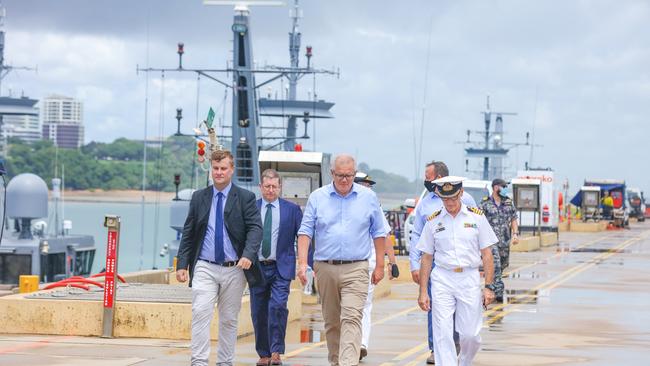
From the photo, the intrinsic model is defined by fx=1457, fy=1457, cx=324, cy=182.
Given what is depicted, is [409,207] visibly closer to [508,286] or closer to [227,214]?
[508,286]

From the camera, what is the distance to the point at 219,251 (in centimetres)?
1240

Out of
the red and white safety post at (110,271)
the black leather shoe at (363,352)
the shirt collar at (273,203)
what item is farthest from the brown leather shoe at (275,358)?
the red and white safety post at (110,271)

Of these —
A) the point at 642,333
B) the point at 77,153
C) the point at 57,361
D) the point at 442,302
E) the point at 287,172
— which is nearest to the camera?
the point at 442,302

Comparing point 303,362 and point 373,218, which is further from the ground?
point 373,218

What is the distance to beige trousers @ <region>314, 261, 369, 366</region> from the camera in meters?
12.4

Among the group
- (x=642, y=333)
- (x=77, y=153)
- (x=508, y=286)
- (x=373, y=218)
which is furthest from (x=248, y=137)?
(x=77, y=153)

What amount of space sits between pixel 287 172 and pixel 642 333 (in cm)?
748

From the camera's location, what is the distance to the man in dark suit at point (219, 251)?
1235 centimetres

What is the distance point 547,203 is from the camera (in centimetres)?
5706

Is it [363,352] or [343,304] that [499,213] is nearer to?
[363,352]

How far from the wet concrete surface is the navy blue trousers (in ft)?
1.35

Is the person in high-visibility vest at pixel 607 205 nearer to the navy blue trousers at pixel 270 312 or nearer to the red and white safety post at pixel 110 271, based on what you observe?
the red and white safety post at pixel 110 271

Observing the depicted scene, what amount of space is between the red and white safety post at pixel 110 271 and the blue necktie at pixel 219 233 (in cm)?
329

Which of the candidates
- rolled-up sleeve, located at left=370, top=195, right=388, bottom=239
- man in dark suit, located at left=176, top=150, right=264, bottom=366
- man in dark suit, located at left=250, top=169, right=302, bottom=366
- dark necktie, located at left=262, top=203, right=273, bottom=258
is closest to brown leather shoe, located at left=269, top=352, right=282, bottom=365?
man in dark suit, located at left=250, top=169, right=302, bottom=366
